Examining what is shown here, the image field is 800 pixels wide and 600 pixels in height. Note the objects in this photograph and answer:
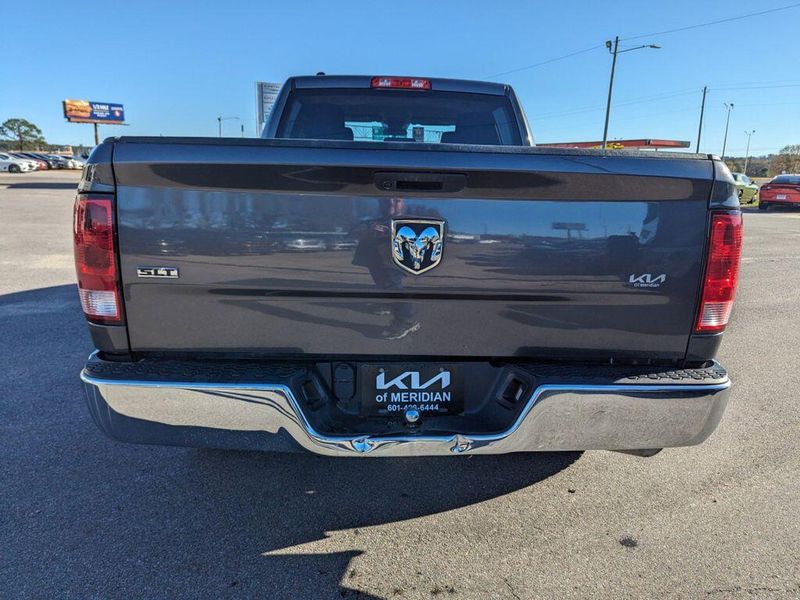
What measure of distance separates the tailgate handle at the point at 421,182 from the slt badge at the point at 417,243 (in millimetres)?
119

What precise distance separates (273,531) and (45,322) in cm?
441

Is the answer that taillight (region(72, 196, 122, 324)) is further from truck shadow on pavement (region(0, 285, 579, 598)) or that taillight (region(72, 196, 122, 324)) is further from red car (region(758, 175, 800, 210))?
Answer: red car (region(758, 175, 800, 210))

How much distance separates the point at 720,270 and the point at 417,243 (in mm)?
1187

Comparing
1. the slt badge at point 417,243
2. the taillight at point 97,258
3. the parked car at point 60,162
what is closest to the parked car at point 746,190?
the slt badge at point 417,243

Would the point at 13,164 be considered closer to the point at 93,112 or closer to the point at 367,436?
the point at 93,112

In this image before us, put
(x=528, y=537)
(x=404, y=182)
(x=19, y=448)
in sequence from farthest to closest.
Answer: (x=19, y=448)
(x=528, y=537)
(x=404, y=182)

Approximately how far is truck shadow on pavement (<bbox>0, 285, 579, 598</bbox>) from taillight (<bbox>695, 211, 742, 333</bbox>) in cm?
125

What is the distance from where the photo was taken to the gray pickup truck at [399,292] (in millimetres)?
2061

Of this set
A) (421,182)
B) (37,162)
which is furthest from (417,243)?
(37,162)

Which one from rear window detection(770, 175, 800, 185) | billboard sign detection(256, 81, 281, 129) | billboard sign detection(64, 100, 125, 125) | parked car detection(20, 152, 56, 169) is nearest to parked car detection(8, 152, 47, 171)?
parked car detection(20, 152, 56, 169)

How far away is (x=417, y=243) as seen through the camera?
2107 mm

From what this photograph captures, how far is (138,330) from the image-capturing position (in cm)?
218

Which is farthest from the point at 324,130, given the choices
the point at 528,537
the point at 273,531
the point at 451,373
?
the point at 528,537

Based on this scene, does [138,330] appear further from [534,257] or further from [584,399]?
[584,399]
